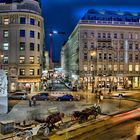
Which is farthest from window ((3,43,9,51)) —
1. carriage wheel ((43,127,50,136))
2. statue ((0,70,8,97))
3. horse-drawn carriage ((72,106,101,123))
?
carriage wheel ((43,127,50,136))

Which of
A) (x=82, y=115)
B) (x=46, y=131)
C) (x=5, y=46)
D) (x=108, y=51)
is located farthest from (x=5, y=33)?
(x=46, y=131)

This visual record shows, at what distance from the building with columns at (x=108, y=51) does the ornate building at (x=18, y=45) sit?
17.2 meters

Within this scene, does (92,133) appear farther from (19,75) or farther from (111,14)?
(111,14)

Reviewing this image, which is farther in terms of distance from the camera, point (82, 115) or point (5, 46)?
point (5, 46)

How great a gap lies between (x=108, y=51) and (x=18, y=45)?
26.6m

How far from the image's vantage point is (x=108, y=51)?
3051 inches

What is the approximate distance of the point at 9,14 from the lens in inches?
2506

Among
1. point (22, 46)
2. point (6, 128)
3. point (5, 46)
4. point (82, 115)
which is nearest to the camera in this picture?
point (6, 128)

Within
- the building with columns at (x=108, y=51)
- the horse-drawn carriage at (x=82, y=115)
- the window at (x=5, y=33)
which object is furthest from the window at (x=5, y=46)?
the horse-drawn carriage at (x=82, y=115)

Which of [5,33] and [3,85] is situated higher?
[5,33]

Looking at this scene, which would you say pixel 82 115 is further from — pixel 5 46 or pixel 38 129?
pixel 5 46

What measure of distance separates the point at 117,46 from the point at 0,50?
3290cm

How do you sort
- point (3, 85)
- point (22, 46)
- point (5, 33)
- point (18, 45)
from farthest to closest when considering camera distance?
point (5, 33)
point (22, 46)
point (18, 45)
point (3, 85)

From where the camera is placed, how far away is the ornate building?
63.1m
